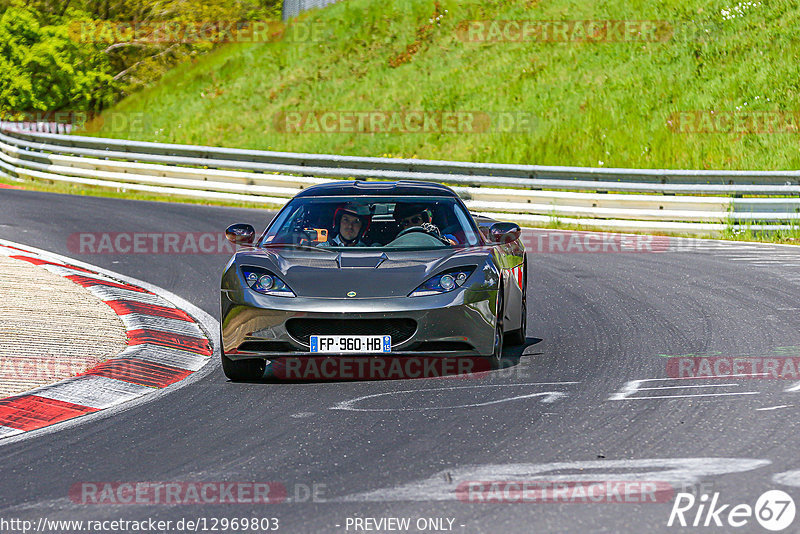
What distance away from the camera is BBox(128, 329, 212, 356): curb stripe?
363 inches

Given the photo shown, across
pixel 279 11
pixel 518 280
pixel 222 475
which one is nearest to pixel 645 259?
pixel 518 280

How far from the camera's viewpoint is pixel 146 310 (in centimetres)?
1071

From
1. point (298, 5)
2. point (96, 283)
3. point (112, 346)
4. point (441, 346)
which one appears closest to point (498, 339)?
point (441, 346)

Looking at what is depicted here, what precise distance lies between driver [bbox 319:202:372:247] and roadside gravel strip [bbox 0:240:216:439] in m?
1.40

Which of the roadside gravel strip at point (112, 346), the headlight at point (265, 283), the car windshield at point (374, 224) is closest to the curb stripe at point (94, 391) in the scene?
the roadside gravel strip at point (112, 346)

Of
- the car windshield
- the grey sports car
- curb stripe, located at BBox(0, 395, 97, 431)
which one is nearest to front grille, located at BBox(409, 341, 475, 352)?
the grey sports car

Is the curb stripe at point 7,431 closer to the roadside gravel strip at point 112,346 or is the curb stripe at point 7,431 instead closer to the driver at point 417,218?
the roadside gravel strip at point 112,346

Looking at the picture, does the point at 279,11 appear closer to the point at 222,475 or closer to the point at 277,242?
the point at 277,242

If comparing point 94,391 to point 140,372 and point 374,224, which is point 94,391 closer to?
point 140,372

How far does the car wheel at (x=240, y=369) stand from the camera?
26.2ft

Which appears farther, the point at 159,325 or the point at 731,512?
the point at 159,325

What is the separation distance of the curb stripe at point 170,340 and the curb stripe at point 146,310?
83cm

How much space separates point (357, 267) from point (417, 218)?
121 centimetres

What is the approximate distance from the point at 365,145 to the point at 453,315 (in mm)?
22278
